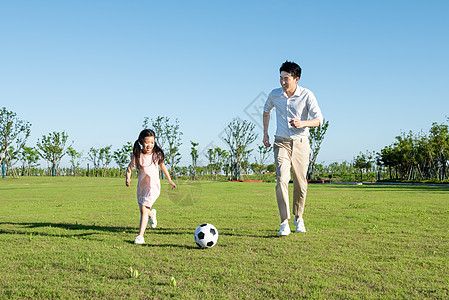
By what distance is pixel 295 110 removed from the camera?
234 inches

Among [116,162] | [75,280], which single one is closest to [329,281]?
[75,280]

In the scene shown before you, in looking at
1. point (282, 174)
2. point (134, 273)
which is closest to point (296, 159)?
point (282, 174)

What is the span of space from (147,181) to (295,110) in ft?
7.98

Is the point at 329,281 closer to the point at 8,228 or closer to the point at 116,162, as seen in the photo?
the point at 8,228

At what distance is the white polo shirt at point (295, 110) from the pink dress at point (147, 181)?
195cm

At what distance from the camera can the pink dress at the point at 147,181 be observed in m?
5.68

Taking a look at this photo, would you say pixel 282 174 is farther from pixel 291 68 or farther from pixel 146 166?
pixel 146 166

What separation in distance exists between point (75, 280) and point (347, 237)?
3601 mm

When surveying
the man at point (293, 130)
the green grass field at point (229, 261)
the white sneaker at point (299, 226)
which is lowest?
the green grass field at point (229, 261)

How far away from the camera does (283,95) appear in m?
6.03

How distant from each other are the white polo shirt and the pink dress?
6.39 feet

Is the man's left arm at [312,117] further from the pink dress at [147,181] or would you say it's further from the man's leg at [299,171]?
the pink dress at [147,181]

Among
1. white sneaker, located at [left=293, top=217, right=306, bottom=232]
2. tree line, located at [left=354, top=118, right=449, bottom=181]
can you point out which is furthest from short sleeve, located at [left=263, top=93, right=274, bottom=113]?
tree line, located at [left=354, top=118, right=449, bottom=181]

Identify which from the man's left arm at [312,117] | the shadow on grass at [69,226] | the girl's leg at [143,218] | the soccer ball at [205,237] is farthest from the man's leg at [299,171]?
the shadow on grass at [69,226]
